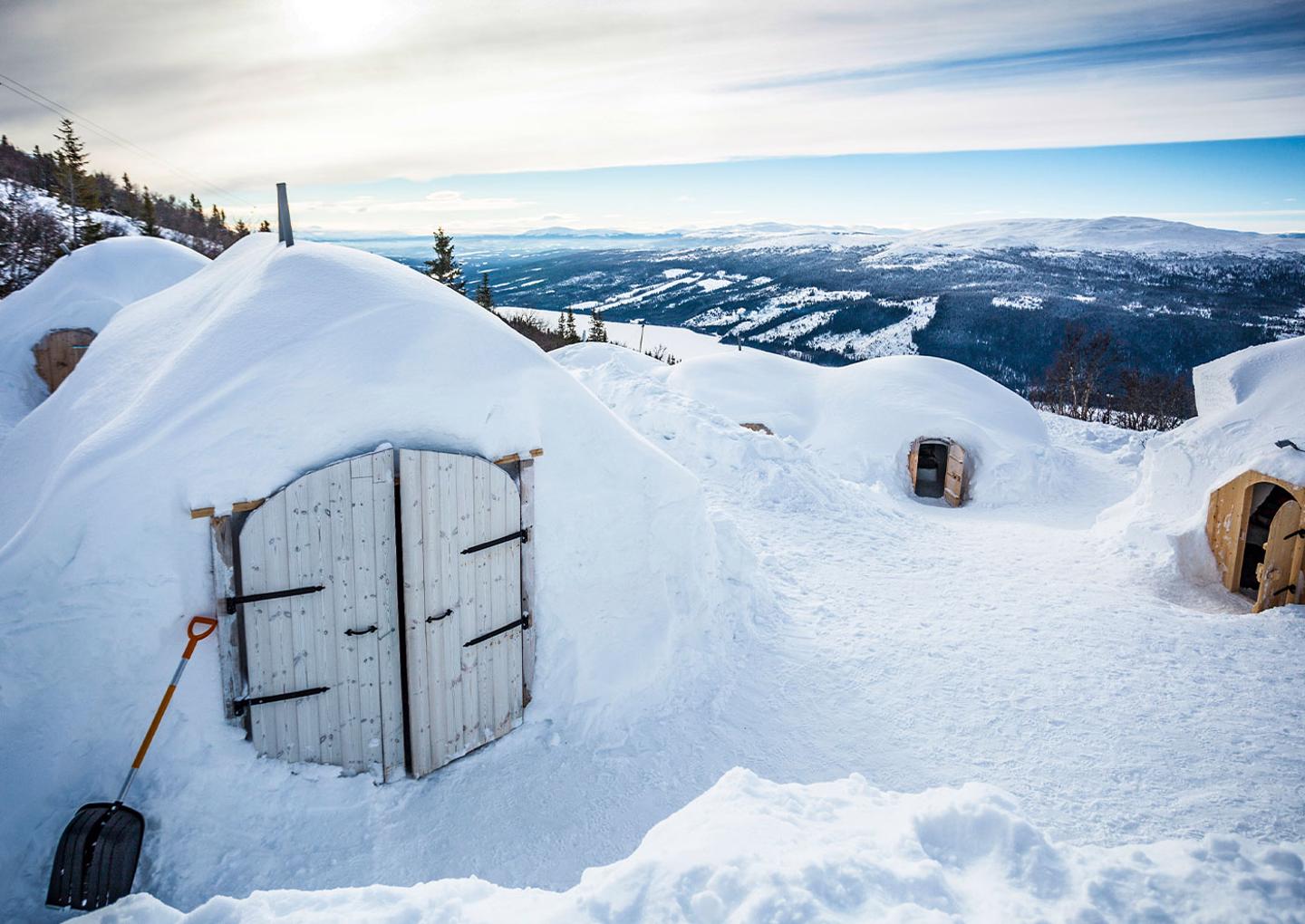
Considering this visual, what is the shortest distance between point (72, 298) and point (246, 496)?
1252 centimetres

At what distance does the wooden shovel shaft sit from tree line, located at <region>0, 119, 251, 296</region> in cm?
2472

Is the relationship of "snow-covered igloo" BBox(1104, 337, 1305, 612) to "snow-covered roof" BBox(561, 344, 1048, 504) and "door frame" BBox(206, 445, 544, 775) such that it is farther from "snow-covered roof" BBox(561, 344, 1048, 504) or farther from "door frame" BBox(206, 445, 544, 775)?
"door frame" BBox(206, 445, 544, 775)

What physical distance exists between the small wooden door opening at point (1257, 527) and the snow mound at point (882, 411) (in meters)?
8.32

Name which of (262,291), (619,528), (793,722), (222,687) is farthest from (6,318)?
(793,722)

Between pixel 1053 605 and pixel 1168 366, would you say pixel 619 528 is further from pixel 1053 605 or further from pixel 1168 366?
pixel 1168 366

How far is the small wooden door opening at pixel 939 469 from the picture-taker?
61.1ft

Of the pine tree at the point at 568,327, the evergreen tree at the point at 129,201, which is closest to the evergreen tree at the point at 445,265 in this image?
the pine tree at the point at 568,327

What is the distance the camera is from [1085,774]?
17.5ft

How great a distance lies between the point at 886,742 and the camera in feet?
19.4

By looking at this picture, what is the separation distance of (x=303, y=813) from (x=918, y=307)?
12722cm

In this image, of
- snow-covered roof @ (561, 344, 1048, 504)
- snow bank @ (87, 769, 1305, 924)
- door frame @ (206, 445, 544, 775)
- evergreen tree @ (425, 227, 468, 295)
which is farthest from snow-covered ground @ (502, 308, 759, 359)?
snow bank @ (87, 769, 1305, 924)

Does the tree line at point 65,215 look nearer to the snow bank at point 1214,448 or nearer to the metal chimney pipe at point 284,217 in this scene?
the metal chimney pipe at point 284,217

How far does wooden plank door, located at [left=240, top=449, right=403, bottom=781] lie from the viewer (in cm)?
493

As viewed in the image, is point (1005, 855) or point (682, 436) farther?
point (682, 436)
